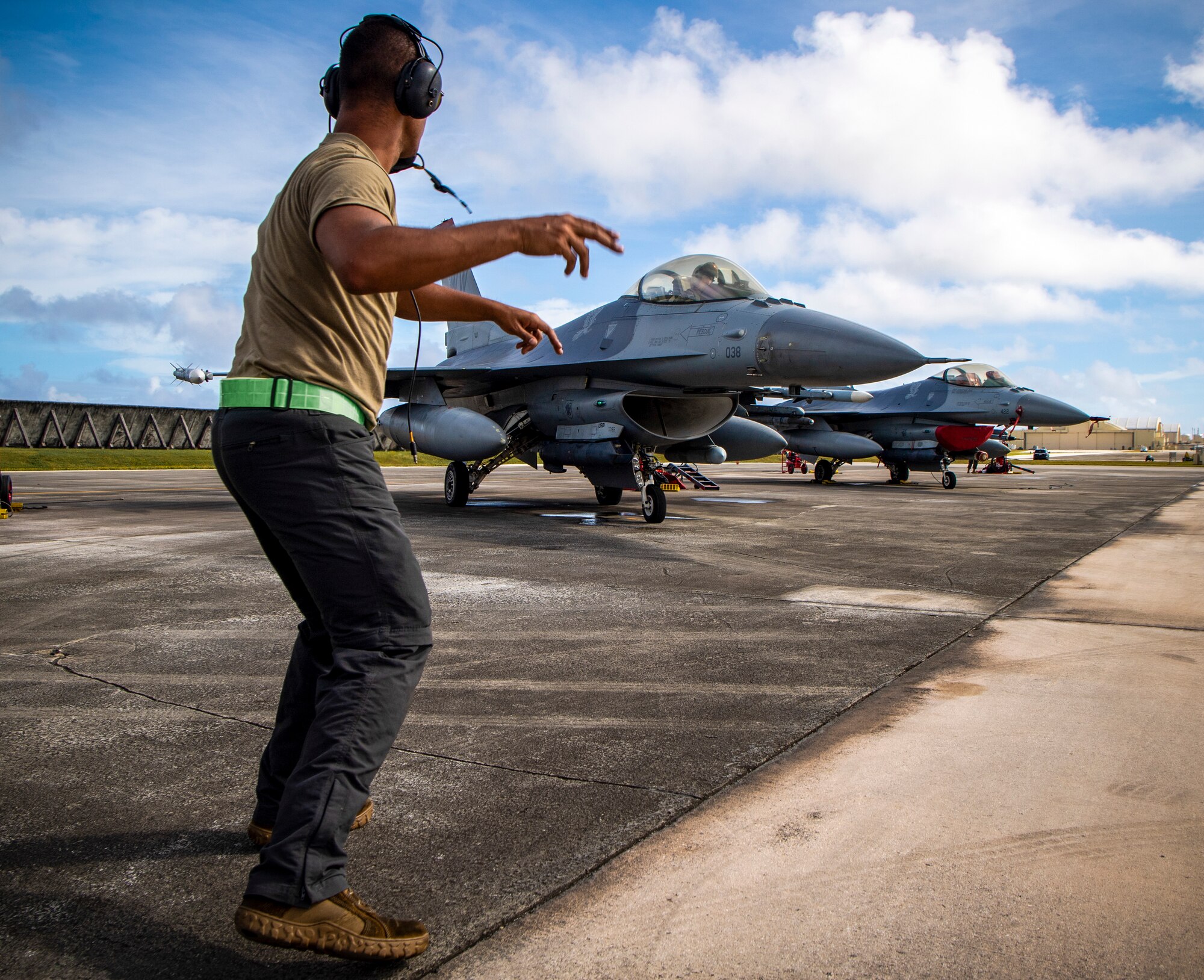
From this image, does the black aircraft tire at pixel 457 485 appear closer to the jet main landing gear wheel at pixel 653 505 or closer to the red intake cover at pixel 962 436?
the jet main landing gear wheel at pixel 653 505

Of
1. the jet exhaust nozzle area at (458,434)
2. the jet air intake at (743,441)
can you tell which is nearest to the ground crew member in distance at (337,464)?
the jet exhaust nozzle area at (458,434)

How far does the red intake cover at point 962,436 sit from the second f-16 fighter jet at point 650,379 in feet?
33.4

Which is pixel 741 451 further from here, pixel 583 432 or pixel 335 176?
pixel 335 176

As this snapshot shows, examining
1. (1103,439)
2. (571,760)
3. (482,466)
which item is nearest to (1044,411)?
(482,466)

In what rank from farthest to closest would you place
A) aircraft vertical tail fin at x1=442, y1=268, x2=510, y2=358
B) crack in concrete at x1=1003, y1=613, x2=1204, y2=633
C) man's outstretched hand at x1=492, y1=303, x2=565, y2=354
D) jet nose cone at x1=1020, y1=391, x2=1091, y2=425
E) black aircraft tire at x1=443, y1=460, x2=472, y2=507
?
jet nose cone at x1=1020, y1=391, x2=1091, y2=425 < aircraft vertical tail fin at x1=442, y1=268, x2=510, y2=358 < black aircraft tire at x1=443, y1=460, x2=472, y2=507 < crack in concrete at x1=1003, y1=613, x2=1204, y2=633 < man's outstretched hand at x1=492, y1=303, x2=565, y2=354

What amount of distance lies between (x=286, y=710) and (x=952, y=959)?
5.28 feet

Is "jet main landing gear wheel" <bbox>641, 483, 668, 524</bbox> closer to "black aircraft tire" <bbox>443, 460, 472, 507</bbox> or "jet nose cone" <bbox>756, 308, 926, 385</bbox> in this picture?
"jet nose cone" <bbox>756, 308, 926, 385</bbox>

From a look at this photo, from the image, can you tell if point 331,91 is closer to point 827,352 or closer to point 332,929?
point 332,929

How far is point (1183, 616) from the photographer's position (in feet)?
17.2

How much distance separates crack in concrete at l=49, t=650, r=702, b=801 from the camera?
2.58 metres

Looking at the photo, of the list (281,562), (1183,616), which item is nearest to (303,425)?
(281,562)

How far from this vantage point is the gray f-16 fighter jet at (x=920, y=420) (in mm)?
21609

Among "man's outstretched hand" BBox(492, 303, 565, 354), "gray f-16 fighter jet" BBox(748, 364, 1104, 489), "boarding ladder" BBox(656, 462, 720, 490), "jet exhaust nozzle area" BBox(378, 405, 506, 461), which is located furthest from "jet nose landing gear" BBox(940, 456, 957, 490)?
"man's outstretched hand" BBox(492, 303, 565, 354)

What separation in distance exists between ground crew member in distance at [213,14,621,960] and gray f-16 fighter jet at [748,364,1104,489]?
2056 cm
